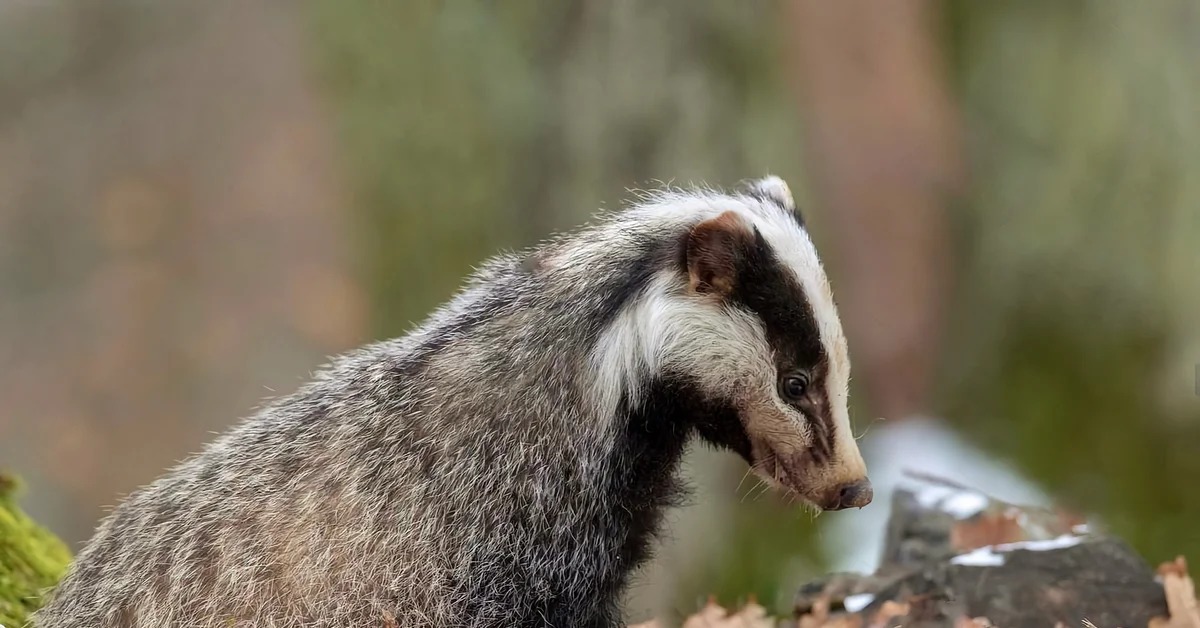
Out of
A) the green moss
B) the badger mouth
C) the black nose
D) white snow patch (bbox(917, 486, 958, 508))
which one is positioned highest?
the green moss

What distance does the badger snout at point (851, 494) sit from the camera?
120 inches

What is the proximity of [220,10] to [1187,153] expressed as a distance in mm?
7019

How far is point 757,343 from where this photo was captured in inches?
116

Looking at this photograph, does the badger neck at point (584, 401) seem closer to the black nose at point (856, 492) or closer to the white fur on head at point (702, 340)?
the white fur on head at point (702, 340)

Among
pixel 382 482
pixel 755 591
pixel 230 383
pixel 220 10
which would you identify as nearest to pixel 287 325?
pixel 230 383

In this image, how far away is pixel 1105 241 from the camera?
7.96 metres

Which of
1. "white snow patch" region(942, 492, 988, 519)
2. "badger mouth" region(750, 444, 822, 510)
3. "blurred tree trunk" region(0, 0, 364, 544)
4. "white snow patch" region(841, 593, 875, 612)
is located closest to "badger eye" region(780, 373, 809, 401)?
"badger mouth" region(750, 444, 822, 510)

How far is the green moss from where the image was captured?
3.60 m

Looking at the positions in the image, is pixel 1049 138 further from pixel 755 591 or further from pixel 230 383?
pixel 230 383

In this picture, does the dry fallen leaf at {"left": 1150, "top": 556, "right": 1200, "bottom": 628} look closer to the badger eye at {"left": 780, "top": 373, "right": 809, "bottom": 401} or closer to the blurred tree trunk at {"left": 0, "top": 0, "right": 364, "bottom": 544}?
the badger eye at {"left": 780, "top": 373, "right": 809, "bottom": 401}

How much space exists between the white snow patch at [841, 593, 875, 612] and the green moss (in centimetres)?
275

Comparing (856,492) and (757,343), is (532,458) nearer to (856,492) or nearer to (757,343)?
(757,343)

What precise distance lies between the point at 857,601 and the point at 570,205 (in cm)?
415

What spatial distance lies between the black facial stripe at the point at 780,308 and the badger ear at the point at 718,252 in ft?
0.08
